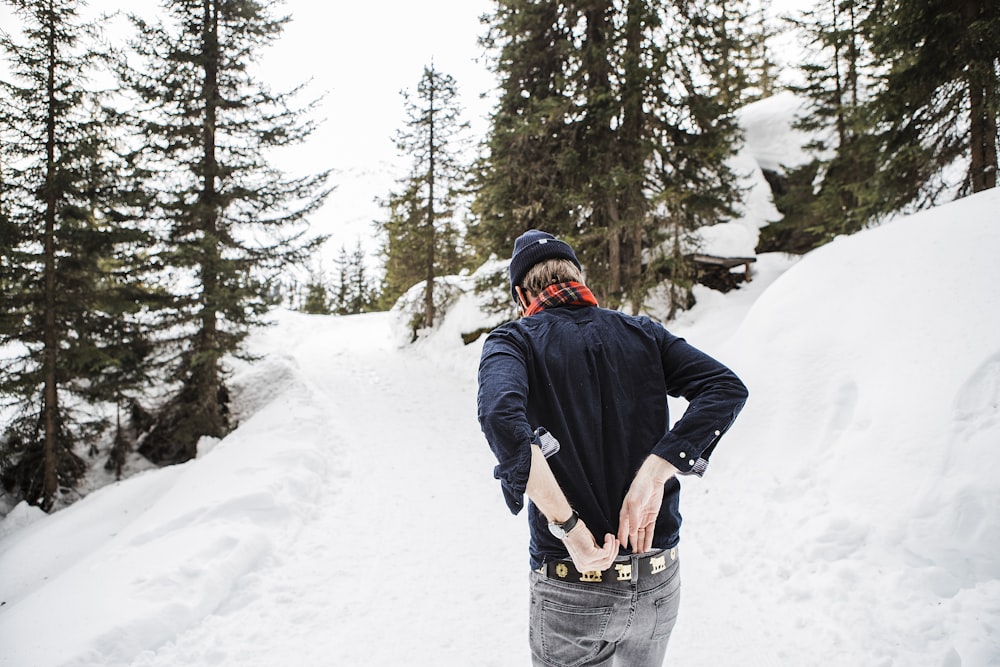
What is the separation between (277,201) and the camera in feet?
41.6

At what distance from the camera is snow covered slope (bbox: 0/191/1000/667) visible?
349 centimetres

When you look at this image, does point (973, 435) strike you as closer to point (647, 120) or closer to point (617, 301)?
point (617, 301)

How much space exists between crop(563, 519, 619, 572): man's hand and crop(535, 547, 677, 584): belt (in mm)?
68

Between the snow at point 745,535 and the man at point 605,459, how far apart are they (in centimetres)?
242

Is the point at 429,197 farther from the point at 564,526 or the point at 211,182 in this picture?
the point at 564,526

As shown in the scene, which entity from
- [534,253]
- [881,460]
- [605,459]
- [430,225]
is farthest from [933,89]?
[430,225]

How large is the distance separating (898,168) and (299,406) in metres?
13.0

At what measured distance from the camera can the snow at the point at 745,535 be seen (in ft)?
11.5

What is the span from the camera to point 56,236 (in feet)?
36.4

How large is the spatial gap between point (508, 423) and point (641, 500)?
547 millimetres

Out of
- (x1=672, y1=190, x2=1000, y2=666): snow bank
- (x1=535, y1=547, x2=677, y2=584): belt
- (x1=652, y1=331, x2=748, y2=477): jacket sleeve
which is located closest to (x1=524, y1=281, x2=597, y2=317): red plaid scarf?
(x1=652, y1=331, x2=748, y2=477): jacket sleeve

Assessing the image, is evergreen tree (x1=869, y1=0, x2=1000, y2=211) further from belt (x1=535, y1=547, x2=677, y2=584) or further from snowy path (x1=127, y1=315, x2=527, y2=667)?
belt (x1=535, y1=547, x2=677, y2=584)

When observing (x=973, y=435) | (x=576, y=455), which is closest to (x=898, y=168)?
(x=973, y=435)

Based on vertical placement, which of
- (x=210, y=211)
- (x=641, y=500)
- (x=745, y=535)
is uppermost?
(x=210, y=211)
